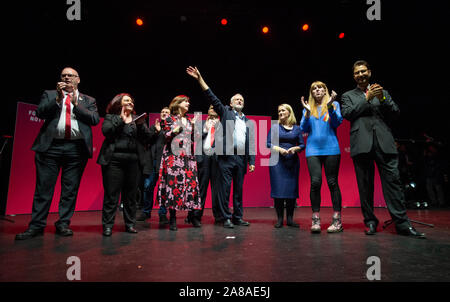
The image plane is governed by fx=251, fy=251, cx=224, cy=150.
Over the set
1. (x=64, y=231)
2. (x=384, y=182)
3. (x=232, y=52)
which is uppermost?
(x=232, y=52)

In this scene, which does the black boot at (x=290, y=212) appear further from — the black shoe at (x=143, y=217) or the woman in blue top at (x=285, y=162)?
the black shoe at (x=143, y=217)

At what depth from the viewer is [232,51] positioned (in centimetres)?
614

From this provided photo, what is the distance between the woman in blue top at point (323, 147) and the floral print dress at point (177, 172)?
55.1 inches

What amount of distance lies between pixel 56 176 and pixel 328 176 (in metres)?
3.00

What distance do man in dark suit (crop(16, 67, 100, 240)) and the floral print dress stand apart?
2.80ft

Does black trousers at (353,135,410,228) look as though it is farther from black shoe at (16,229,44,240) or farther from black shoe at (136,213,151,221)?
black shoe at (16,229,44,240)

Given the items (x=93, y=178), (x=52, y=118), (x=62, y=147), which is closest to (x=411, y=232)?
(x=62, y=147)

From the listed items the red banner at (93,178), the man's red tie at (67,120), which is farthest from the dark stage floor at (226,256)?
the red banner at (93,178)

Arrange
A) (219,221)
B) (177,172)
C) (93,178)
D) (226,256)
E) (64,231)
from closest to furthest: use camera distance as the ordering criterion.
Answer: (226,256) → (64,231) → (177,172) → (219,221) → (93,178)

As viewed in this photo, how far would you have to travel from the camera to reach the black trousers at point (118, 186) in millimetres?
2762

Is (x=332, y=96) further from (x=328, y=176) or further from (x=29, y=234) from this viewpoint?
(x=29, y=234)

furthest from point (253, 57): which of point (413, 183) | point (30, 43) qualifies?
point (413, 183)

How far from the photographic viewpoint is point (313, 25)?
551cm

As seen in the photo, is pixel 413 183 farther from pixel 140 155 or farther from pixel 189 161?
pixel 140 155
